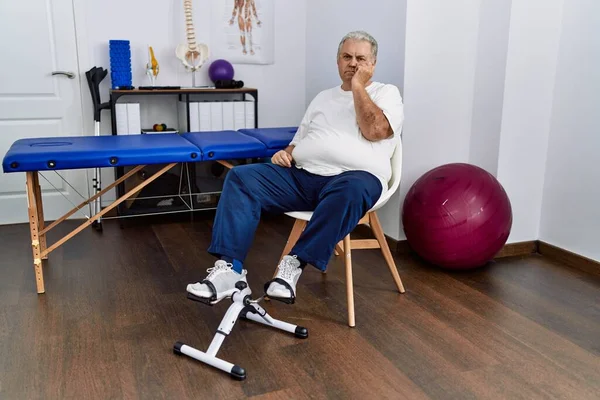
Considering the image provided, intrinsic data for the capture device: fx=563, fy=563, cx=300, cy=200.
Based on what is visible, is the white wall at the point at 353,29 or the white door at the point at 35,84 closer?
the white wall at the point at 353,29

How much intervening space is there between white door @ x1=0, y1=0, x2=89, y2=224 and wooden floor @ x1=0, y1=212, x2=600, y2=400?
743 millimetres

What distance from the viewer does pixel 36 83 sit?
11.9 feet

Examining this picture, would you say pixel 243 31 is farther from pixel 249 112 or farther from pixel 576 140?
pixel 576 140

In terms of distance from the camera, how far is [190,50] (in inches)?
149

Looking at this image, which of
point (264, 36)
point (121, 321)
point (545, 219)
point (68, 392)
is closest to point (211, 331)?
point (121, 321)

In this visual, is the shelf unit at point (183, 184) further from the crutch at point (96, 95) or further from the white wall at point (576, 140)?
the white wall at point (576, 140)

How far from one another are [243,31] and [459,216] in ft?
7.35

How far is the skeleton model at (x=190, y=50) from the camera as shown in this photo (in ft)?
12.3

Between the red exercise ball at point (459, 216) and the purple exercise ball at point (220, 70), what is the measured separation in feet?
5.66

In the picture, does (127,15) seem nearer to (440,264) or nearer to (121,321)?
(121,321)

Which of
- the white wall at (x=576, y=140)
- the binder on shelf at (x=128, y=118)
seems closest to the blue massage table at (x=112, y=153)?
the binder on shelf at (x=128, y=118)

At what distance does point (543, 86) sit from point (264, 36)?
203 centimetres

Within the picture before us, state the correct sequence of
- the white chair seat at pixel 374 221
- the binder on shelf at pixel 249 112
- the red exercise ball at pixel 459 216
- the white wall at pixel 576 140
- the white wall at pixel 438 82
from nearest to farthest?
the white chair seat at pixel 374 221
the red exercise ball at pixel 459 216
the white wall at pixel 576 140
the white wall at pixel 438 82
the binder on shelf at pixel 249 112

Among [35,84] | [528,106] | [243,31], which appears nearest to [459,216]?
[528,106]
